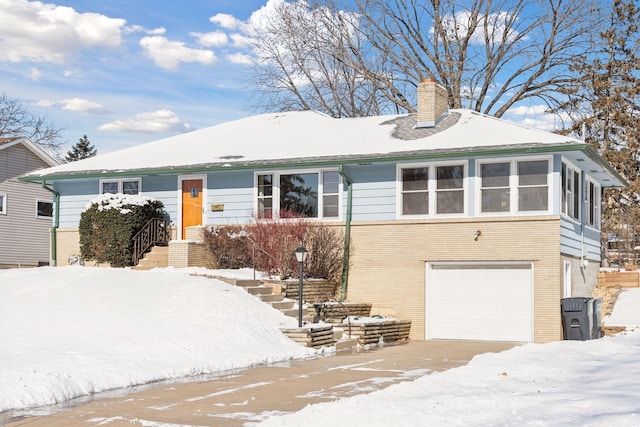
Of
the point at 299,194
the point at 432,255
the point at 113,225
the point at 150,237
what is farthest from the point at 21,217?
the point at 432,255

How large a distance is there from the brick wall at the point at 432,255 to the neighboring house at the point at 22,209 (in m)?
19.5

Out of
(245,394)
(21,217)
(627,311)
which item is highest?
(21,217)

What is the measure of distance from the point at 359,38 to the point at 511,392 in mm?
31506

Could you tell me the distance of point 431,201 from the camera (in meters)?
21.5

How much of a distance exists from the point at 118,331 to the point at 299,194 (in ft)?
31.4

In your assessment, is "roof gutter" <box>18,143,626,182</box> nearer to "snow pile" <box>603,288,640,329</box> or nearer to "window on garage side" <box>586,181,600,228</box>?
"window on garage side" <box>586,181,600,228</box>

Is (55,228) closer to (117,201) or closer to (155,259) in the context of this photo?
(117,201)

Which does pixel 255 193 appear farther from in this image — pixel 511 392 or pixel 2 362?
pixel 511 392

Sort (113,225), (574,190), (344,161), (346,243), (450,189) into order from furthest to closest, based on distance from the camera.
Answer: (113,225) → (574,190) → (346,243) → (344,161) → (450,189)

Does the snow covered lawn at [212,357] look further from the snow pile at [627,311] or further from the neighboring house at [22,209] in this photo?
the neighboring house at [22,209]

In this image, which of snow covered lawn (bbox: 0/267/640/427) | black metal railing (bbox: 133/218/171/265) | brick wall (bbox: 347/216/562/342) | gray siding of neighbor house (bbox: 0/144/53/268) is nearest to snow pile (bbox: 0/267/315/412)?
snow covered lawn (bbox: 0/267/640/427)

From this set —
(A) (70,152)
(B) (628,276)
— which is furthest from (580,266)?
(A) (70,152)

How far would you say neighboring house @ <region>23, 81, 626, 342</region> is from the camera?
20.3 meters

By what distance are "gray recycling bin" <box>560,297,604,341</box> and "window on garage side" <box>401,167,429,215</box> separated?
4308 mm
